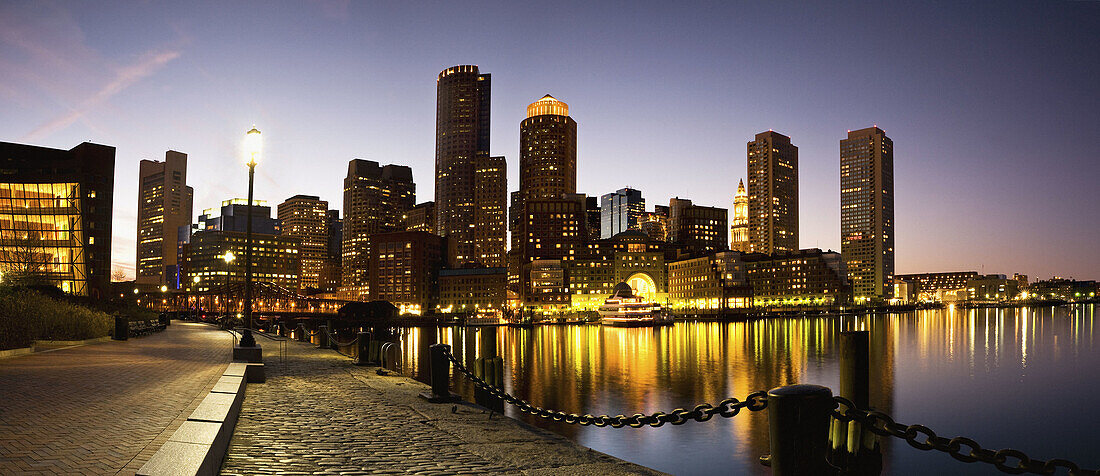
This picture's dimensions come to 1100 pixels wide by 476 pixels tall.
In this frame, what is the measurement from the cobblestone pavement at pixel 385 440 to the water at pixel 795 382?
748 cm

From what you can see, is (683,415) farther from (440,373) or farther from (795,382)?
(795,382)

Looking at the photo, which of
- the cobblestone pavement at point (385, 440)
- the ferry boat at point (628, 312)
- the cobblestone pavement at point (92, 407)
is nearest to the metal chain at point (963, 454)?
the cobblestone pavement at point (385, 440)

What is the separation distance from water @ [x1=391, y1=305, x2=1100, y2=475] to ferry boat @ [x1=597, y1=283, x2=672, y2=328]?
199 feet

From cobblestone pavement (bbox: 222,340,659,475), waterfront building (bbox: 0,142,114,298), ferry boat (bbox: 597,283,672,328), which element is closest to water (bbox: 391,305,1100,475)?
cobblestone pavement (bbox: 222,340,659,475)

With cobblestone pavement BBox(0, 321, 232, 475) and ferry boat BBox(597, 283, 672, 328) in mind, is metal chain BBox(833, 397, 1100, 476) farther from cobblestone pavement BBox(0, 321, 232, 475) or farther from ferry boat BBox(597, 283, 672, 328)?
ferry boat BBox(597, 283, 672, 328)

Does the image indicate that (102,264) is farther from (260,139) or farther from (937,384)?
(937,384)

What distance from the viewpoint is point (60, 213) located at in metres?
71.9

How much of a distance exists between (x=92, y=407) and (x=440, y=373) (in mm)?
6333

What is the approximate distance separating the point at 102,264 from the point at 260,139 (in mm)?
66946

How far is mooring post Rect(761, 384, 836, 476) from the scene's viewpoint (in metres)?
7.02

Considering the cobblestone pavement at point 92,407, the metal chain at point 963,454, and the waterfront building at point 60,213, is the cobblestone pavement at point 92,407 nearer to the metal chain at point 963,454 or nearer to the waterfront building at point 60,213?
the metal chain at point 963,454

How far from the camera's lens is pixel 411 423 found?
12.6 metres

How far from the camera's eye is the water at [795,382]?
1041 inches

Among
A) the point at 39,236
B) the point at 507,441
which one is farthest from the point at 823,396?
the point at 39,236
